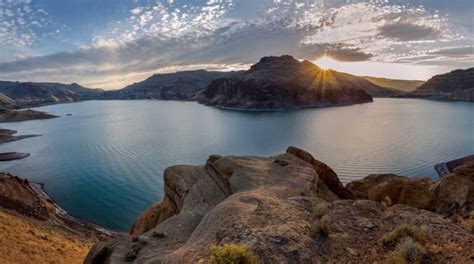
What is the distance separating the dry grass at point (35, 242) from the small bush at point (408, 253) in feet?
64.6

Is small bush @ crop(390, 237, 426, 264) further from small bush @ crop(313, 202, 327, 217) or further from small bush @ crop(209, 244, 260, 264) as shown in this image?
small bush @ crop(209, 244, 260, 264)

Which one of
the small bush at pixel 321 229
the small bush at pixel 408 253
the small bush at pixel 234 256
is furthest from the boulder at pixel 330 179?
the small bush at pixel 234 256

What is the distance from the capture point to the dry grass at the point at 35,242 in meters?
20.1

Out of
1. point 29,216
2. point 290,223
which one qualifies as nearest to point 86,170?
point 29,216

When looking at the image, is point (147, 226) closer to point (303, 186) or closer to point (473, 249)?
point (303, 186)

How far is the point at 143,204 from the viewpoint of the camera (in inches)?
1569

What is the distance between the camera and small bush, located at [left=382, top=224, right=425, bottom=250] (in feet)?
33.0

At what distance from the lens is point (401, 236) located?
10.3 metres

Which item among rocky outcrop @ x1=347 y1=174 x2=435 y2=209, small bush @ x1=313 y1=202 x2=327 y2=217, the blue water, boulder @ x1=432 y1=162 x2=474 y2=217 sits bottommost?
the blue water

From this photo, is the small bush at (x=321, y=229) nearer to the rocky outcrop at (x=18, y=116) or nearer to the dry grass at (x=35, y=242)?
the dry grass at (x=35, y=242)

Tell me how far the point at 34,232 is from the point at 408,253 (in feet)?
84.8

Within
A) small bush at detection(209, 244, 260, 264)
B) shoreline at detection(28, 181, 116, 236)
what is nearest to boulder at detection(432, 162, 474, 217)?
small bush at detection(209, 244, 260, 264)

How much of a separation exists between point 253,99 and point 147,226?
173 metres

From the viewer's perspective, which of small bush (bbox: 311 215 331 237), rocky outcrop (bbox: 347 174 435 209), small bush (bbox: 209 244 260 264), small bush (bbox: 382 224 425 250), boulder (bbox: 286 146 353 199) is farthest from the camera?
boulder (bbox: 286 146 353 199)
